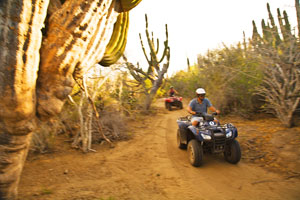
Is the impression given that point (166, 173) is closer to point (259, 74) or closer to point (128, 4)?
point (128, 4)

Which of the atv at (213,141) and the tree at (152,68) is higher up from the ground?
the tree at (152,68)

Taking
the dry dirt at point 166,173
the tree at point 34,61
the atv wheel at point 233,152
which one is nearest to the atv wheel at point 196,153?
the dry dirt at point 166,173

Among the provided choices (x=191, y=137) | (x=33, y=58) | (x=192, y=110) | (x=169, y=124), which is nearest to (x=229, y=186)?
(x=191, y=137)

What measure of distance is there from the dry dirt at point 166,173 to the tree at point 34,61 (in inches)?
46.9

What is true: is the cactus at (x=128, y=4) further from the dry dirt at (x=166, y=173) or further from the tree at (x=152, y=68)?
the tree at (x=152, y=68)

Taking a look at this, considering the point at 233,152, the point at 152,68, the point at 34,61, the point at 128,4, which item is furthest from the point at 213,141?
the point at 152,68

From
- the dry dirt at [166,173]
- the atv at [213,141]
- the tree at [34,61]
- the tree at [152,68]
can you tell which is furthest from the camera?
the tree at [152,68]

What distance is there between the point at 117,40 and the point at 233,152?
4.09 metres

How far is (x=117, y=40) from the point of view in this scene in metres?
5.57

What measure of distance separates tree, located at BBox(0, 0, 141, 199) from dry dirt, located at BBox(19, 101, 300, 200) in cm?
119

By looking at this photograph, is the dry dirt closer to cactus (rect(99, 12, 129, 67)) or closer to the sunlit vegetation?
the sunlit vegetation

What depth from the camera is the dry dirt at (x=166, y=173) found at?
349 cm

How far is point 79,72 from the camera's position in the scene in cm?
365

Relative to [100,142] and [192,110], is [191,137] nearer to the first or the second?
[192,110]
